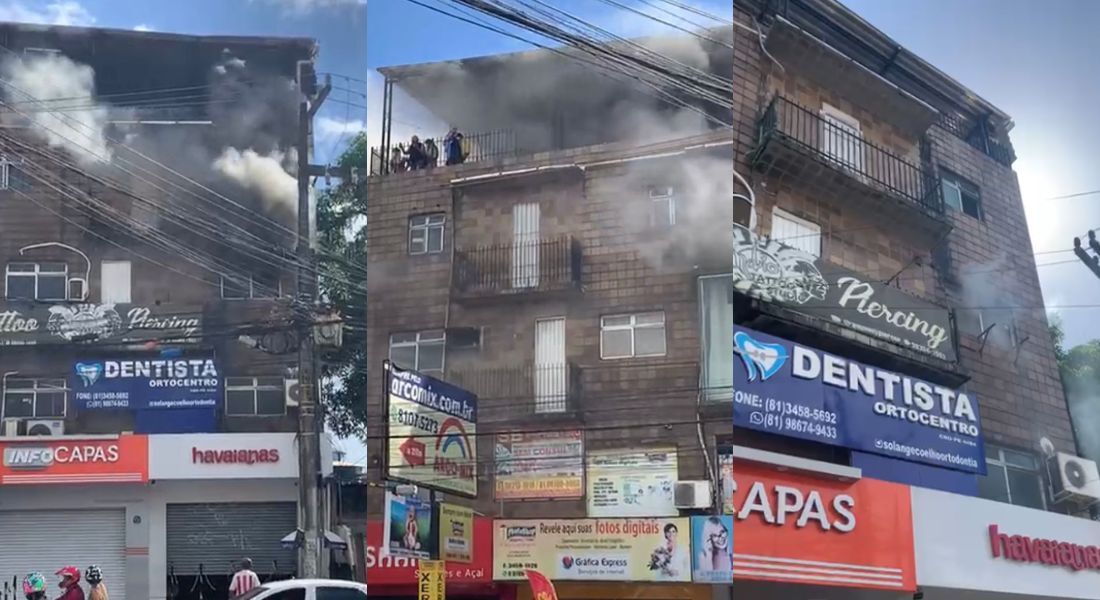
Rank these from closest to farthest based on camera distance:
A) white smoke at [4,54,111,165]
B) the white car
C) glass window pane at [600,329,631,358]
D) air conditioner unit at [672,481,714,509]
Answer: air conditioner unit at [672,481,714,509], glass window pane at [600,329,631,358], the white car, white smoke at [4,54,111,165]

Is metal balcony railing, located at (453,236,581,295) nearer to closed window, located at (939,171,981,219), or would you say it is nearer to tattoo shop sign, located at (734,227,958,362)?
tattoo shop sign, located at (734,227,958,362)

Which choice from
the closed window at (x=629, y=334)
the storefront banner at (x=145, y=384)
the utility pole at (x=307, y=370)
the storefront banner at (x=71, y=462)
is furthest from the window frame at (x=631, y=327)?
the storefront banner at (x=71, y=462)

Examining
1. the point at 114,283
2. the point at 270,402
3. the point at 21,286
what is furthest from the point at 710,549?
the point at 21,286

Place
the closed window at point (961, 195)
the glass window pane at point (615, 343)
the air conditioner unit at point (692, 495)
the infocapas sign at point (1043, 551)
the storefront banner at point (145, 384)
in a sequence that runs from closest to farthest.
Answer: the air conditioner unit at point (692, 495)
the glass window pane at point (615, 343)
the infocapas sign at point (1043, 551)
the closed window at point (961, 195)
the storefront banner at point (145, 384)

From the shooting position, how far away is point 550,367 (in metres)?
2.35

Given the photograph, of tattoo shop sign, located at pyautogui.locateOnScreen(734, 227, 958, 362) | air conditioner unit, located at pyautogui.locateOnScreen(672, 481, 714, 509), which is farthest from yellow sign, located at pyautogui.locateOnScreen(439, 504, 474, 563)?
tattoo shop sign, located at pyautogui.locateOnScreen(734, 227, 958, 362)

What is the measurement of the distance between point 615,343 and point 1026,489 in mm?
1049

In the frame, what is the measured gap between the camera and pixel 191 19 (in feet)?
10.5

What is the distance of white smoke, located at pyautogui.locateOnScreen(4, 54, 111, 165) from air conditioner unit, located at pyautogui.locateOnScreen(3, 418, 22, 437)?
75cm

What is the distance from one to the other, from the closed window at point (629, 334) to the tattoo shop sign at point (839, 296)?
278 millimetres

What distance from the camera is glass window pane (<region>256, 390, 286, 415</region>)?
3029 millimetres

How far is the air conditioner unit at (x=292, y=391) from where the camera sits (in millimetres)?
2994

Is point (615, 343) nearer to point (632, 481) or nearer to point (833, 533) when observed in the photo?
point (632, 481)

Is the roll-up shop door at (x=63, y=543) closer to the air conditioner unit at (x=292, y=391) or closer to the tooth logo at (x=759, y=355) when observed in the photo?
the air conditioner unit at (x=292, y=391)
